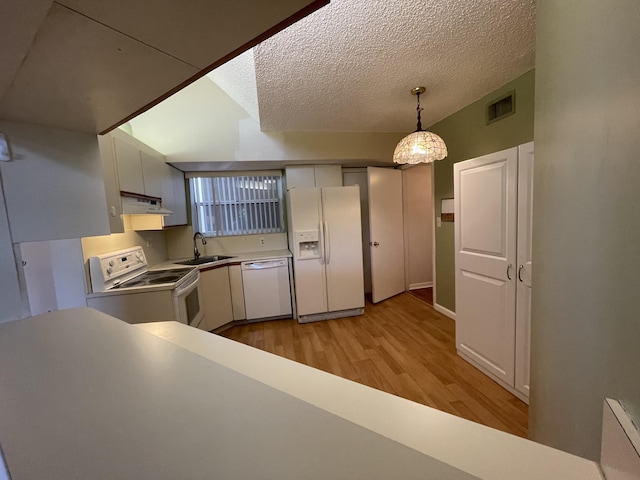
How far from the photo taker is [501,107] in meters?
2.24

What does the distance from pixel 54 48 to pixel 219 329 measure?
290cm

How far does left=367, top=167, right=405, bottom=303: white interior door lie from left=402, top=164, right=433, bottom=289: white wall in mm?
477

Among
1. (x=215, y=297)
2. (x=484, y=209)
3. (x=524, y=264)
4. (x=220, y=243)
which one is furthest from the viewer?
(x=220, y=243)

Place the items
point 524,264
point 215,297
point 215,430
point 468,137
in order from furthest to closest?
point 215,297, point 468,137, point 524,264, point 215,430

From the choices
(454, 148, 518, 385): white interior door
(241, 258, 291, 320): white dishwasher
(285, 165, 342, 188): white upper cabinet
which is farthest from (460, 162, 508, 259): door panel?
(241, 258, 291, 320): white dishwasher

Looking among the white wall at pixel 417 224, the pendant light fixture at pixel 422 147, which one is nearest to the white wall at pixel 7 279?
the pendant light fixture at pixel 422 147

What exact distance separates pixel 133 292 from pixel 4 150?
126 centimetres

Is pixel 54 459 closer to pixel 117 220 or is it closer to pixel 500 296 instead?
pixel 117 220

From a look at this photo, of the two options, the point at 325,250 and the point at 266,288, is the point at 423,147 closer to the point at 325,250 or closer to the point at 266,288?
the point at 325,250

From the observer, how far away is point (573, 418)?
2.32ft

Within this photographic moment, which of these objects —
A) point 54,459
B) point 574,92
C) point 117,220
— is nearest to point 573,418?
point 574,92

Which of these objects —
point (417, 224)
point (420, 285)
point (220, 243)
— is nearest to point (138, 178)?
point (220, 243)

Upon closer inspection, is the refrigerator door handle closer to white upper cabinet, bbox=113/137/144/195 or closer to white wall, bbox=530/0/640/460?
white upper cabinet, bbox=113/137/144/195

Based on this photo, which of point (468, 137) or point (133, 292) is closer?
point (133, 292)
